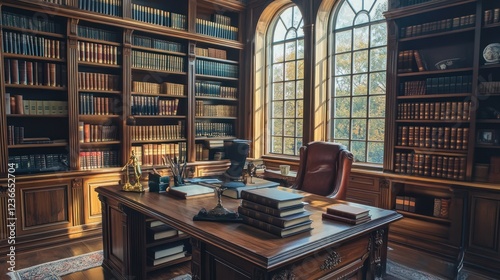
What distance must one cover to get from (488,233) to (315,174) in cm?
165

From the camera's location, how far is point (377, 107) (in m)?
4.07

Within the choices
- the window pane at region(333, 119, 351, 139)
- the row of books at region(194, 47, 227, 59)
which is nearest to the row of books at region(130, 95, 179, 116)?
the row of books at region(194, 47, 227, 59)

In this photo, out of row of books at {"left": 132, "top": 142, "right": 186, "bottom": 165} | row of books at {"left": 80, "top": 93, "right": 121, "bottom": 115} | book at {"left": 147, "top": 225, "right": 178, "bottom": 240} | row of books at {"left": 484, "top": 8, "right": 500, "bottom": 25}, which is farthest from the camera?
row of books at {"left": 132, "top": 142, "right": 186, "bottom": 165}

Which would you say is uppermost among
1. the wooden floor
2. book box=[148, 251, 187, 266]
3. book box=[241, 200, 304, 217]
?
book box=[241, 200, 304, 217]

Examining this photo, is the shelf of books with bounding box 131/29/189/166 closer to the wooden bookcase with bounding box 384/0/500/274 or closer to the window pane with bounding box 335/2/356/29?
the window pane with bounding box 335/2/356/29

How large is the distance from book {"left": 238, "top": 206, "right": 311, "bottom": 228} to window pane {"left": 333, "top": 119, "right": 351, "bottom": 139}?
2.91 m

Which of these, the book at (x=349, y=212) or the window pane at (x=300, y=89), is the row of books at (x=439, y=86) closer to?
the window pane at (x=300, y=89)

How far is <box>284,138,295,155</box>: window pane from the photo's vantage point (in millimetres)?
5012

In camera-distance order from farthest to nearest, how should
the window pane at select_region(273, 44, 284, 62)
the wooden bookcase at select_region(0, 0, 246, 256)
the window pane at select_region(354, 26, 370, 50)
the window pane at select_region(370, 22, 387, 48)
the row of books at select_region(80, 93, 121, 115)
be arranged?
the window pane at select_region(273, 44, 284, 62) < the window pane at select_region(354, 26, 370, 50) < the window pane at select_region(370, 22, 387, 48) < the row of books at select_region(80, 93, 121, 115) < the wooden bookcase at select_region(0, 0, 246, 256)

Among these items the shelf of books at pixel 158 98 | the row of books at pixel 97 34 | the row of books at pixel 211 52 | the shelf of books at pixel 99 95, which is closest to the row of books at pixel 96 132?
the shelf of books at pixel 99 95

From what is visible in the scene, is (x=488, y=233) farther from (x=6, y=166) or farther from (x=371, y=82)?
(x=6, y=166)

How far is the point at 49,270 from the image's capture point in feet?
9.66

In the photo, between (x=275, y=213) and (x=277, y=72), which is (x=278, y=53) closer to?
(x=277, y=72)

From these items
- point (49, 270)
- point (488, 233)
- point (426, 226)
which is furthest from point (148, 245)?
point (488, 233)
